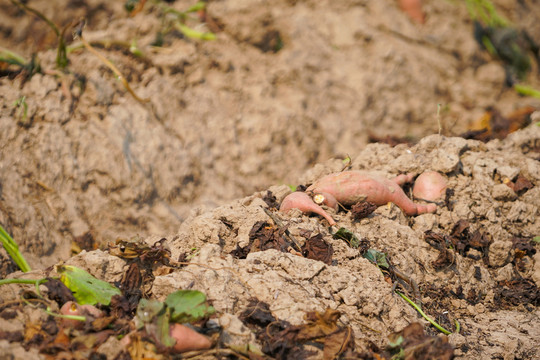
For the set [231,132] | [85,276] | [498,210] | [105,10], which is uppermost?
[105,10]

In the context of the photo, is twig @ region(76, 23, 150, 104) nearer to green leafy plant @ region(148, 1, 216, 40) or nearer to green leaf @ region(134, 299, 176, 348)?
green leafy plant @ region(148, 1, 216, 40)

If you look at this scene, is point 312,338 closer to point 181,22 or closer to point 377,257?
point 377,257

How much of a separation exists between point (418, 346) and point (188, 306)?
4.01ft

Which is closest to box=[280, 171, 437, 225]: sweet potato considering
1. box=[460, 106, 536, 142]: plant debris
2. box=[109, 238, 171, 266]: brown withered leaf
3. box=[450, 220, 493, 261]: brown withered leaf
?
box=[450, 220, 493, 261]: brown withered leaf

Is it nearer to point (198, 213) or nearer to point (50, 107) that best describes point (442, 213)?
point (198, 213)

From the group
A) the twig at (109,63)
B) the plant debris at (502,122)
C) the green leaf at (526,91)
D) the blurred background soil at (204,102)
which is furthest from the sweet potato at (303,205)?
the green leaf at (526,91)

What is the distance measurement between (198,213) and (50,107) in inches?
85.1

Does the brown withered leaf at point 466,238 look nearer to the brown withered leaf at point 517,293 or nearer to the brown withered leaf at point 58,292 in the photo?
the brown withered leaf at point 517,293

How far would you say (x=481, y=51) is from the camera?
8.12 m

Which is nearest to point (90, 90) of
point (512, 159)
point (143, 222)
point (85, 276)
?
point (143, 222)

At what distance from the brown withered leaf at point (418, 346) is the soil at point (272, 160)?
0.14 metres

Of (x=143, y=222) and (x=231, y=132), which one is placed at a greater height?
(x=231, y=132)

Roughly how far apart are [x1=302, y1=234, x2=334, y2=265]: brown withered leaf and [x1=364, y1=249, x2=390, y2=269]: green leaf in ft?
1.04

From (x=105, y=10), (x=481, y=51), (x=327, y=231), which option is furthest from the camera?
(x=481, y=51)
